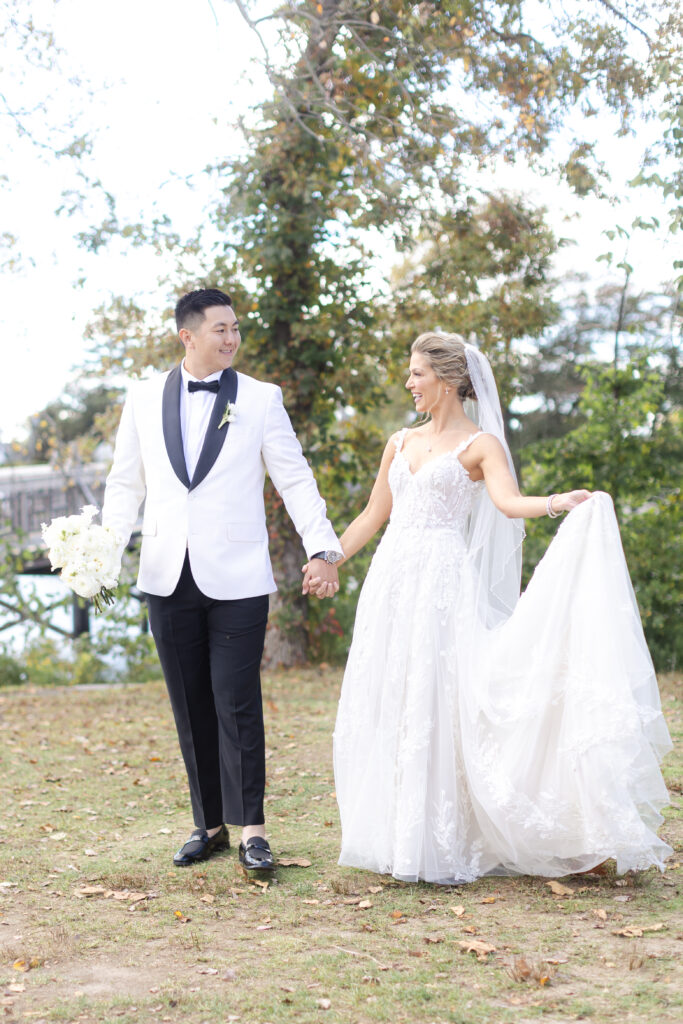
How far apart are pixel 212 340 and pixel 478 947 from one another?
253 cm

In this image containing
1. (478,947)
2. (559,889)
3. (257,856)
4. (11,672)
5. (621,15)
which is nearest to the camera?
(478,947)

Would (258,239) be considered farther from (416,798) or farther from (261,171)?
(416,798)

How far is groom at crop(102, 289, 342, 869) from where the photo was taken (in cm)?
432

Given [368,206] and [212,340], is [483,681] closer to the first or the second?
[212,340]

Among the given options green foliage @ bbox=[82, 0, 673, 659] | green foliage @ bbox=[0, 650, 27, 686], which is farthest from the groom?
green foliage @ bbox=[0, 650, 27, 686]

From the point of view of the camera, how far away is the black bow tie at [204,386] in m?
4.45

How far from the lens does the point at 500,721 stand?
4.03m

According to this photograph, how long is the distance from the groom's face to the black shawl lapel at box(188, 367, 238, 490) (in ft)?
0.26

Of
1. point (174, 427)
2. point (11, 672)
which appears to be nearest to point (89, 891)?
point (174, 427)

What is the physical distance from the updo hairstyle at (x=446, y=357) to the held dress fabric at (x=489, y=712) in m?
0.35

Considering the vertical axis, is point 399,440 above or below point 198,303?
below

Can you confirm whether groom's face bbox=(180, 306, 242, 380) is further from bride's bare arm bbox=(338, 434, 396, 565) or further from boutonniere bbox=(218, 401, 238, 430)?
bride's bare arm bbox=(338, 434, 396, 565)

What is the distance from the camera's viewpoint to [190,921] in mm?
3795

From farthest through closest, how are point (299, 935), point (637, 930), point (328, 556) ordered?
1. point (328, 556)
2. point (299, 935)
3. point (637, 930)
